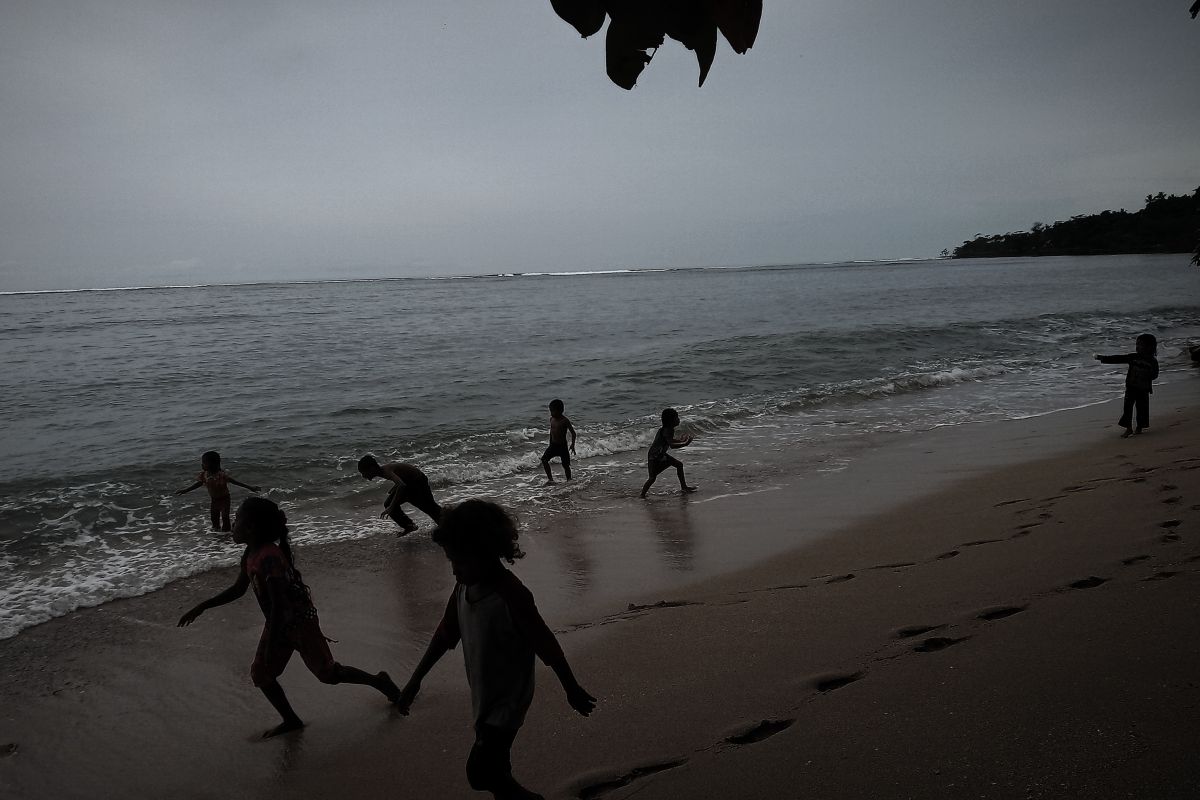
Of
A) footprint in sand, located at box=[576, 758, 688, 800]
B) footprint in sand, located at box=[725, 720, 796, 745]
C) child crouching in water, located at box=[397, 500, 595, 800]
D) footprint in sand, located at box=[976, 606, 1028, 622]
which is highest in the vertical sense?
child crouching in water, located at box=[397, 500, 595, 800]

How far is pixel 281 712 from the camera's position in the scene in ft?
13.8

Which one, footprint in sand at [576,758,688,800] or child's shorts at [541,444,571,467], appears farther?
child's shorts at [541,444,571,467]

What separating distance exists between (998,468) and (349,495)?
8812 millimetres

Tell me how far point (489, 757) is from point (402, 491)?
233 inches

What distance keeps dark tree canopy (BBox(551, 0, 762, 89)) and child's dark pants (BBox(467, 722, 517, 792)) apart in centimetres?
226

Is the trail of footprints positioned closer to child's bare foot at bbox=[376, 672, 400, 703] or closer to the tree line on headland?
child's bare foot at bbox=[376, 672, 400, 703]

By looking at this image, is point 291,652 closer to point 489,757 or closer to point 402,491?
point 489,757

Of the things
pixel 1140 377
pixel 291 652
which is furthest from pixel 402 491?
pixel 1140 377

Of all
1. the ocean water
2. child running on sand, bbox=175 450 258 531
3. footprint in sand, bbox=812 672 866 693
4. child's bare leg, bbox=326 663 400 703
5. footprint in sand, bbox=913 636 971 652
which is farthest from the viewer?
the ocean water

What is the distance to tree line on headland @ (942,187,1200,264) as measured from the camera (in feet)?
314

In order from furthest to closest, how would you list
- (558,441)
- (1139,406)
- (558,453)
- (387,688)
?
(558,453)
(558,441)
(1139,406)
(387,688)

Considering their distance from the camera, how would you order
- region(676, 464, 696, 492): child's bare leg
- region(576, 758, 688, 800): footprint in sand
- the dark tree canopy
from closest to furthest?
the dark tree canopy → region(576, 758, 688, 800): footprint in sand → region(676, 464, 696, 492): child's bare leg

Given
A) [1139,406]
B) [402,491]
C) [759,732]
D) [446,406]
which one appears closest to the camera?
[759,732]

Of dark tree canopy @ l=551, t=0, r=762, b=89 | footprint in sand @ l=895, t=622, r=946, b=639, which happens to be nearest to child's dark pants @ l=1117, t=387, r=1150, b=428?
footprint in sand @ l=895, t=622, r=946, b=639
